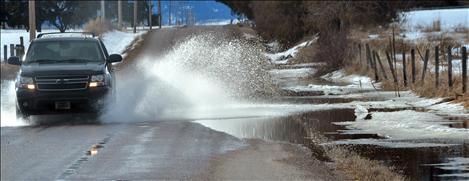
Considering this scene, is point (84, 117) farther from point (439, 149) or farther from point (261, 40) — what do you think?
point (261, 40)

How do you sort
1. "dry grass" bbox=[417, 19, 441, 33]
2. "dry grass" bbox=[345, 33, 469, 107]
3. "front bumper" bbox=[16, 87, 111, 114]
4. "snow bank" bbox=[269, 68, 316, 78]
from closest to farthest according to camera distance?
"front bumper" bbox=[16, 87, 111, 114] → "dry grass" bbox=[345, 33, 469, 107] → "snow bank" bbox=[269, 68, 316, 78] → "dry grass" bbox=[417, 19, 441, 33]

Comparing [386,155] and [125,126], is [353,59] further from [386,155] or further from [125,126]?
[386,155]

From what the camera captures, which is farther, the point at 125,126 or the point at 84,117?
the point at 84,117

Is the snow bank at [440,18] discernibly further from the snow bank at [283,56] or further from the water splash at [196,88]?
the water splash at [196,88]

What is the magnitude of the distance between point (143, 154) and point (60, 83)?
3.96 metres

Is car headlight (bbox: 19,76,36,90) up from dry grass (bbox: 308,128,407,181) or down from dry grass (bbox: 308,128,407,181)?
up

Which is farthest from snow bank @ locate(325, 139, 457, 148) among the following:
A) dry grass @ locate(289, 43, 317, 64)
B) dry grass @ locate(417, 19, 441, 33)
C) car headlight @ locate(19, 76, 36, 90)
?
dry grass @ locate(417, 19, 441, 33)

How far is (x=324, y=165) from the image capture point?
8.89 metres

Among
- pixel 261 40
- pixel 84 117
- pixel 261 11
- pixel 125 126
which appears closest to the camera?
pixel 125 126

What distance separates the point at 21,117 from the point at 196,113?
3.53m

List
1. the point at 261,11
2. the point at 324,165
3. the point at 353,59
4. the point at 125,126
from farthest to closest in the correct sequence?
the point at 261,11
the point at 353,59
the point at 125,126
the point at 324,165

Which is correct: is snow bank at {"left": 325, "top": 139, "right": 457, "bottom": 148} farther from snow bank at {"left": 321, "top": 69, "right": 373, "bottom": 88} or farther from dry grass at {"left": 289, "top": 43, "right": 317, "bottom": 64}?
dry grass at {"left": 289, "top": 43, "right": 317, "bottom": 64}

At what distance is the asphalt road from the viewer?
26.9 feet

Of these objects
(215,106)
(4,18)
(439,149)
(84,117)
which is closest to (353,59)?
(215,106)
